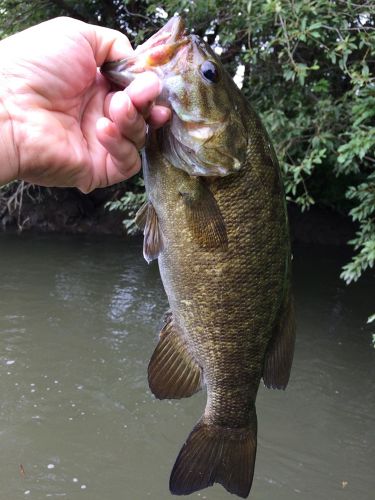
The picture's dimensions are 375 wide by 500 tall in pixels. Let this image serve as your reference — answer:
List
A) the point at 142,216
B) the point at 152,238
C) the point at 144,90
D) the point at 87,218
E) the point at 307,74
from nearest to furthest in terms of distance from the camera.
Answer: the point at 144,90, the point at 152,238, the point at 142,216, the point at 307,74, the point at 87,218

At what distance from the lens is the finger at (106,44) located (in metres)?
1.78

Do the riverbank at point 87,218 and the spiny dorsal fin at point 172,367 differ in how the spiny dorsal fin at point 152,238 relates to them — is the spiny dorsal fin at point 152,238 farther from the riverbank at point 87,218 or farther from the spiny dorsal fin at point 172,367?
the riverbank at point 87,218

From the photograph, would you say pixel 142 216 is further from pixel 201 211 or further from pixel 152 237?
pixel 201 211

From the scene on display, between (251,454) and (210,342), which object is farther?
(251,454)

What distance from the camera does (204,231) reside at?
163 centimetres

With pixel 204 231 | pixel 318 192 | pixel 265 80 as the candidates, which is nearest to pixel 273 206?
pixel 204 231

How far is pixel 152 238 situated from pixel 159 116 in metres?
0.40

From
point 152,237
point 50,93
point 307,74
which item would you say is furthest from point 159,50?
point 307,74

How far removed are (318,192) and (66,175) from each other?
11.3m

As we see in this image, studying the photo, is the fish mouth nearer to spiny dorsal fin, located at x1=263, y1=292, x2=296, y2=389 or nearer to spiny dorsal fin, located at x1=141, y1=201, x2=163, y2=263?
spiny dorsal fin, located at x1=141, y1=201, x2=163, y2=263

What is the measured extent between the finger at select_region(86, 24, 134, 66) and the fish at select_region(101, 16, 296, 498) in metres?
0.14

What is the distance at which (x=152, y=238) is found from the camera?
5.62 feet

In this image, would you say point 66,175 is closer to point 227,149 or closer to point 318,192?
point 227,149

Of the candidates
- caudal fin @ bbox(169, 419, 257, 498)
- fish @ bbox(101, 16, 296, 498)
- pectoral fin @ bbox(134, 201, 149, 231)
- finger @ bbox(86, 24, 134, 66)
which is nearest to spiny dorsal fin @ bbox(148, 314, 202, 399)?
fish @ bbox(101, 16, 296, 498)
